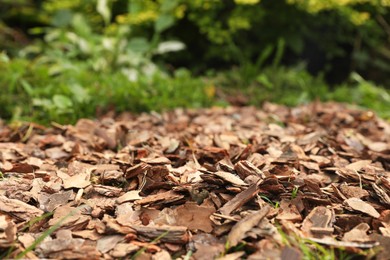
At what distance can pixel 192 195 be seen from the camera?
1.66 m

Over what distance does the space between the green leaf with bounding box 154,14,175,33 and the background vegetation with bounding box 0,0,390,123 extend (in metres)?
0.01

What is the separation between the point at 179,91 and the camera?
3.65 meters

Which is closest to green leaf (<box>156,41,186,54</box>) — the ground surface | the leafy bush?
the leafy bush

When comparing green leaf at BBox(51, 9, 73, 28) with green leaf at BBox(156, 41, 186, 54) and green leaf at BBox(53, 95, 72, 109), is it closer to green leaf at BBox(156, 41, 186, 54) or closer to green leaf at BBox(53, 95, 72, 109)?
green leaf at BBox(156, 41, 186, 54)

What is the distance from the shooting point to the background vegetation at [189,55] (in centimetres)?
333

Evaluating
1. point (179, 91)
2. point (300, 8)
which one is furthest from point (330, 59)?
point (179, 91)

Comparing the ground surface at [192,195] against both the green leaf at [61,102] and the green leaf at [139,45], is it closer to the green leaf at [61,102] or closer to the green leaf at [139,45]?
the green leaf at [61,102]

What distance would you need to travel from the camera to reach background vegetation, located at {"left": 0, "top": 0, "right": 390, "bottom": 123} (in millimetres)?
3334

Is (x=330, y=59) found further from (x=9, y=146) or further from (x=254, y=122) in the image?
(x=9, y=146)

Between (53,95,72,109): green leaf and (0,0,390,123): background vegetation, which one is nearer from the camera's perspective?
(53,95,72,109): green leaf

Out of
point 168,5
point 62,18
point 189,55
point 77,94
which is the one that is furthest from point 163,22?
point 77,94

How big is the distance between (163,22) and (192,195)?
3236 mm

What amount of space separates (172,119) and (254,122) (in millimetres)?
542

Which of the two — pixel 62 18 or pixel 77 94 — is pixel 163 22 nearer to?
pixel 62 18
